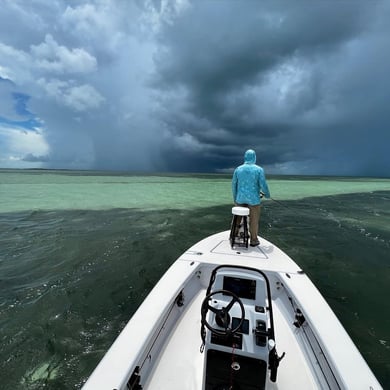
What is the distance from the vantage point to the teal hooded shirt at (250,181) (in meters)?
5.39

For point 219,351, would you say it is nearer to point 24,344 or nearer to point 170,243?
point 24,344

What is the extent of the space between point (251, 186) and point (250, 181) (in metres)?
0.12

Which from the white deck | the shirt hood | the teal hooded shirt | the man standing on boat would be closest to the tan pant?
the man standing on boat

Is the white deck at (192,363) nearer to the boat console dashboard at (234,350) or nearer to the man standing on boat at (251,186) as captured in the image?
the boat console dashboard at (234,350)

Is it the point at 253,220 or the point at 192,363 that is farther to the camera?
the point at 253,220

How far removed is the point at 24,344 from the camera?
389 cm

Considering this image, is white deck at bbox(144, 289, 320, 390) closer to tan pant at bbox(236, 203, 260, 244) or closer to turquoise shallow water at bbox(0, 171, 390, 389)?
turquoise shallow water at bbox(0, 171, 390, 389)

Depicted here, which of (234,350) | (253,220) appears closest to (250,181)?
(253,220)

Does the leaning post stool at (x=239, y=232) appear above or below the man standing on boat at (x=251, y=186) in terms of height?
below

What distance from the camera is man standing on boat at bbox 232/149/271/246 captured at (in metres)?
5.39

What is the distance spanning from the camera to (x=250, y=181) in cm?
542

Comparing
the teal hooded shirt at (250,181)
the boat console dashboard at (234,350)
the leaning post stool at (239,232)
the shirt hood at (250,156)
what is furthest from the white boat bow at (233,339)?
the shirt hood at (250,156)

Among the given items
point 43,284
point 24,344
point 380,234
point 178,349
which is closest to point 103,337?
point 24,344

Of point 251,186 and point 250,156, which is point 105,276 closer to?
point 251,186
